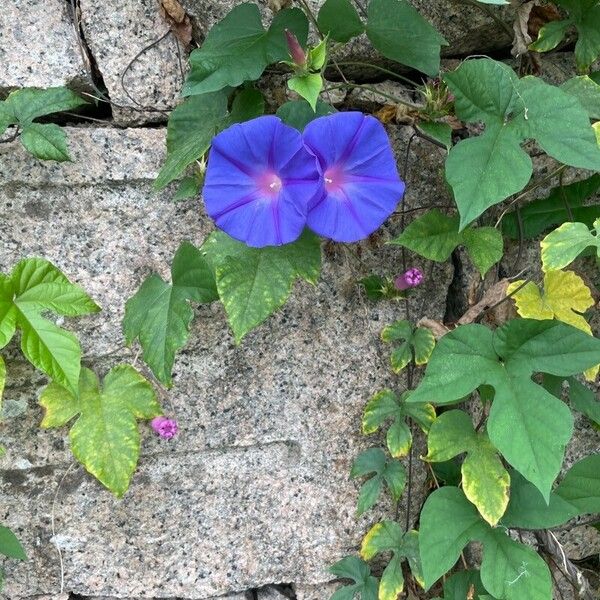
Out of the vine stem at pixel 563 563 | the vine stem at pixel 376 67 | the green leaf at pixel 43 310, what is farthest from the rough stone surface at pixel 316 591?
the vine stem at pixel 376 67

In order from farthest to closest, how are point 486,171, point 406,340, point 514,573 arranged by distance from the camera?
point 406,340 → point 514,573 → point 486,171

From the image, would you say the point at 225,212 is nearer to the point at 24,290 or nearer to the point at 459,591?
the point at 24,290

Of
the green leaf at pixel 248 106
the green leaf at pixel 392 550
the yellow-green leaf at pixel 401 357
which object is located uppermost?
the green leaf at pixel 248 106

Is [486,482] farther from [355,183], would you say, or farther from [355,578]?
[355,183]

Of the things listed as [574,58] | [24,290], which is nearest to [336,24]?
[574,58]

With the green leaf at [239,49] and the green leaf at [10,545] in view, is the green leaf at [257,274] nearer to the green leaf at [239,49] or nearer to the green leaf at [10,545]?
the green leaf at [239,49]

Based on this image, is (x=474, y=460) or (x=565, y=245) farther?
(x=474, y=460)

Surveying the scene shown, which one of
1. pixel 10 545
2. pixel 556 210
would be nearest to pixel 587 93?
pixel 556 210
